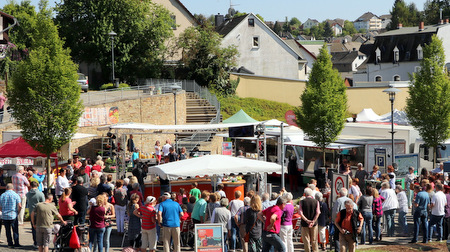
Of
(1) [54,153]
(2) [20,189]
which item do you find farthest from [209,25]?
(2) [20,189]

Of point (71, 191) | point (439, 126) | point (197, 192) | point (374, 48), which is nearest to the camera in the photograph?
point (71, 191)

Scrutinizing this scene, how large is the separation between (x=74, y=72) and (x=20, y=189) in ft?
13.8

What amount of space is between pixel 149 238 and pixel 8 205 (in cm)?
355

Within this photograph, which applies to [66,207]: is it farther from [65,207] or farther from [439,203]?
[439,203]

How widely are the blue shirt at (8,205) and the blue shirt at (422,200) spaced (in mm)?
9686

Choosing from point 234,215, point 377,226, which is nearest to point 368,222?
point 377,226

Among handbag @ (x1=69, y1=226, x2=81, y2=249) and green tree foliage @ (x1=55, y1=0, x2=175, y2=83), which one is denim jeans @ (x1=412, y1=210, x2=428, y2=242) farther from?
green tree foliage @ (x1=55, y1=0, x2=175, y2=83)

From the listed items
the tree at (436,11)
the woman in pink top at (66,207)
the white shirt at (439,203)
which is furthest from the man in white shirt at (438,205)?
the tree at (436,11)

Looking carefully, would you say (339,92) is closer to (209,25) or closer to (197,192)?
(197,192)

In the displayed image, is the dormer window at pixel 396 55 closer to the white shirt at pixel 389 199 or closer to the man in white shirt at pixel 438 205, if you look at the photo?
the white shirt at pixel 389 199

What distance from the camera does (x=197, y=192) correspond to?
670 inches

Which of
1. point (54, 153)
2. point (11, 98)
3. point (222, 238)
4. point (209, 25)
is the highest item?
point (209, 25)

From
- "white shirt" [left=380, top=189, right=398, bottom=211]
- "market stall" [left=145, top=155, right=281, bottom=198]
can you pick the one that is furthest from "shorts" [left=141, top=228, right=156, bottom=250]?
"white shirt" [left=380, top=189, right=398, bottom=211]

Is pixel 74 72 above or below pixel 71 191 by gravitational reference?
above
